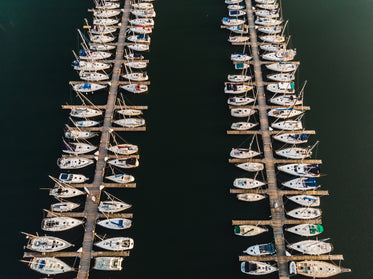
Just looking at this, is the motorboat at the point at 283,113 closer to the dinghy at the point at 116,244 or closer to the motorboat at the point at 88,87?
the dinghy at the point at 116,244

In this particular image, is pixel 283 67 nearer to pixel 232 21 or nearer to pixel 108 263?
pixel 232 21

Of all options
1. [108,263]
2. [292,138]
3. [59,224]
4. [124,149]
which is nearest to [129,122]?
[124,149]

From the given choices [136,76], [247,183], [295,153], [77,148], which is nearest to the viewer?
[247,183]

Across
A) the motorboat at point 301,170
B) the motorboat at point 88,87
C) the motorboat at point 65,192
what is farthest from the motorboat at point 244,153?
the motorboat at point 88,87
